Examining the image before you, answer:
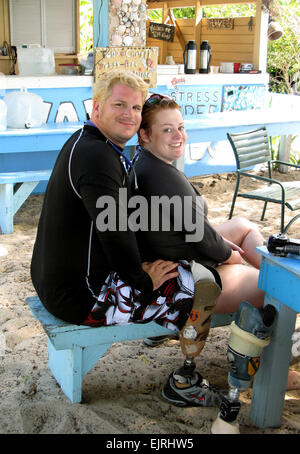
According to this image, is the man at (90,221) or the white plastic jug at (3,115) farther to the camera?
the white plastic jug at (3,115)

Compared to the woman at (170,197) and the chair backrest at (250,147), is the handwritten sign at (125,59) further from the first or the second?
the woman at (170,197)

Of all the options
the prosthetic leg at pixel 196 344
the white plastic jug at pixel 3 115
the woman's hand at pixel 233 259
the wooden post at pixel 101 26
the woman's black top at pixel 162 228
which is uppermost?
the wooden post at pixel 101 26

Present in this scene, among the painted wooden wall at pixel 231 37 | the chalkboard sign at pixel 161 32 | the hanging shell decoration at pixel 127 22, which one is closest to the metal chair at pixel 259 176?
the hanging shell decoration at pixel 127 22

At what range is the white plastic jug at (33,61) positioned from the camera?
5379mm

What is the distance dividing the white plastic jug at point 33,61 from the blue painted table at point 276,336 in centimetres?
399

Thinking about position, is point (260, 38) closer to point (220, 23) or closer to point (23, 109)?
point (220, 23)

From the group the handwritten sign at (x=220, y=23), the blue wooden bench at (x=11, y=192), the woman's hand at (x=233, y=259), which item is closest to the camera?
the woman's hand at (x=233, y=259)

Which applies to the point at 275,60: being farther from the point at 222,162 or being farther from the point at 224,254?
the point at 224,254

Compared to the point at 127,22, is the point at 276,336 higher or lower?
lower

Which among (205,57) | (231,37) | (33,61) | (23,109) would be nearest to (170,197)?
(23,109)

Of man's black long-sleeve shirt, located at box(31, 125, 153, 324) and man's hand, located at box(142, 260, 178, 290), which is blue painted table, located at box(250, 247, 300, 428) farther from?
man's black long-sleeve shirt, located at box(31, 125, 153, 324)

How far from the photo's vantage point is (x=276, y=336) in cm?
204

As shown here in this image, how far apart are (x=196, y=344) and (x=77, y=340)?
48cm

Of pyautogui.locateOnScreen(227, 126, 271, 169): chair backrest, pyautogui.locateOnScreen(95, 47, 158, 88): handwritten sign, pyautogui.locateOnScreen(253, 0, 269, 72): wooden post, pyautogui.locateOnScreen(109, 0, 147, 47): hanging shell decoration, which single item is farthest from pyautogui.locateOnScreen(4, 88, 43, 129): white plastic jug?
pyautogui.locateOnScreen(253, 0, 269, 72): wooden post
